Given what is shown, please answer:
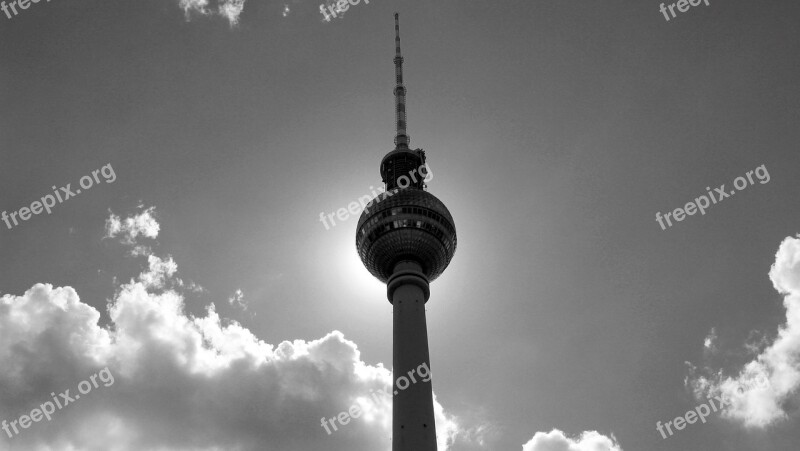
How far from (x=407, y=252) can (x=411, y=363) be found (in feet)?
70.8

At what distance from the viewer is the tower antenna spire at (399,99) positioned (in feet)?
417

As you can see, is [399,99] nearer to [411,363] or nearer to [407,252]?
[407,252]

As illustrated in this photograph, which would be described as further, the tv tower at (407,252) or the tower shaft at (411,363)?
the tv tower at (407,252)

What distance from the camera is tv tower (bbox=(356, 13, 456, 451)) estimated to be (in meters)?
89.5

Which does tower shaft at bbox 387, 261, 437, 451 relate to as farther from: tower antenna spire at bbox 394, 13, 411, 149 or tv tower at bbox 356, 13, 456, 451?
tower antenna spire at bbox 394, 13, 411, 149

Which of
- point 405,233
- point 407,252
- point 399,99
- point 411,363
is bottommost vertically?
point 411,363

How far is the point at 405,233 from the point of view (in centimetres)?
10719

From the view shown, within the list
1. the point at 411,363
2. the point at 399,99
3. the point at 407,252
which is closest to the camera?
the point at 411,363

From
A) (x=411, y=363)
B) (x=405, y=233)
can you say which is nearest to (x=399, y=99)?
(x=405, y=233)

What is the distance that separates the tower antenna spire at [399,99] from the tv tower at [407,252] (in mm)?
2503

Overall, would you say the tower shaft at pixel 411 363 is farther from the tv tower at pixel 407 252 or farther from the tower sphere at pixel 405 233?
the tower sphere at pixel 405 233

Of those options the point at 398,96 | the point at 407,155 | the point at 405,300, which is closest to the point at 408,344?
the point at 405,300

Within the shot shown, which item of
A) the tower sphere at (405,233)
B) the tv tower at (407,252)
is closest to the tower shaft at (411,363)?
the tv tower at (407,252)

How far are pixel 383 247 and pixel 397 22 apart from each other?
62493 millimetres
